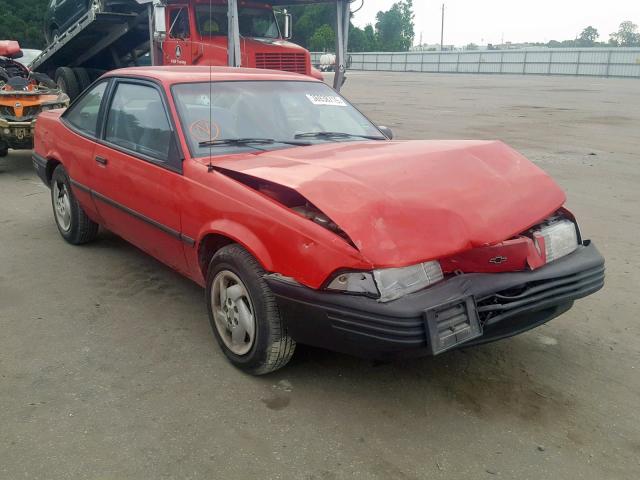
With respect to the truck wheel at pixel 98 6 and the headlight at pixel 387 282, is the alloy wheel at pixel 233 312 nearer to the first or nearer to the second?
the headlight at pixel 387 282

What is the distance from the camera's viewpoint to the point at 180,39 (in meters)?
10.8

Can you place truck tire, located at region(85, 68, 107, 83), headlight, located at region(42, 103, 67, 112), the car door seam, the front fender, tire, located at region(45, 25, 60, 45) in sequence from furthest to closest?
tire, located at region(45, 25, 60, 45) → truck tire, located at region(85, 68, 107, 83) → headlight, located at region(42, 103, 67, 112) → the car door seam → the front fender

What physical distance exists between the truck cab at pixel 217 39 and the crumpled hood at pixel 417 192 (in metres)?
7.77

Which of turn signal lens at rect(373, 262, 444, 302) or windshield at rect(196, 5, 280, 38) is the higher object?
windshield at rect(196, 5, 280, 38)

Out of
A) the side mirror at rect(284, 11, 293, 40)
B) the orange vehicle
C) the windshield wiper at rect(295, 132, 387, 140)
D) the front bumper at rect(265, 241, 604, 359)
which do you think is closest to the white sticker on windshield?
the windshield wiper at rect(295, 132, 387, 140)


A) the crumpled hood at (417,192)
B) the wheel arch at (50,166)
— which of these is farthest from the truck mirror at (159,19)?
the crumpled hood at (417,192)

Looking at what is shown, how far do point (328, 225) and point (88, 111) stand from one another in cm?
304

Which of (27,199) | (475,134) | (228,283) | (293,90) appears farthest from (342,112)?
(475,134)

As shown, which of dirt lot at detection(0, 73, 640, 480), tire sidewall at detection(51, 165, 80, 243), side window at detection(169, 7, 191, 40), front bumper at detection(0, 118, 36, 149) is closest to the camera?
dirt lot at detection(0, 73, 640, 480)

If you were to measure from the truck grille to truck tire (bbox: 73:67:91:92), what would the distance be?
5090 millimetres

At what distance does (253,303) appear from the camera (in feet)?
9.77

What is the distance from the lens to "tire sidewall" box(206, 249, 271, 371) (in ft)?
9.62

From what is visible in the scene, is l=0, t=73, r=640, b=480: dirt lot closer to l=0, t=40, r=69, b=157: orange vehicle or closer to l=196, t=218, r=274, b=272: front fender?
l=196, t=218, r=274, b=272: front fender

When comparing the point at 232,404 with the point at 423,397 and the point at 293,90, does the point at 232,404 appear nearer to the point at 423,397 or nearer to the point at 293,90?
the point at 423,397
